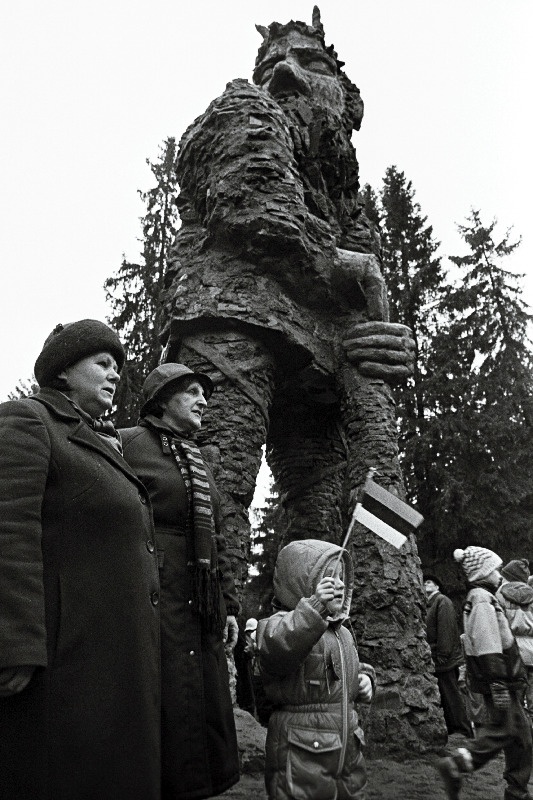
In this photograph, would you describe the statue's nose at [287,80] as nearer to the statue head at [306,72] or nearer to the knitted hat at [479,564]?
the statue head at [306,72]

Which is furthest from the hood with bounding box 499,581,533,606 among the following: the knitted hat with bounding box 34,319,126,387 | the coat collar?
the knitted hat with bounding box 34,319,126,387

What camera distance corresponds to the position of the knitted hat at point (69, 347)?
2.86 m

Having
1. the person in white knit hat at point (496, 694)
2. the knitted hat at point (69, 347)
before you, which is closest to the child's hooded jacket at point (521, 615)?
the person in white knit hat at point (496, 694)

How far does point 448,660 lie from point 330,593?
5855 mm

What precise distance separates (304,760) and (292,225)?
18.8ft

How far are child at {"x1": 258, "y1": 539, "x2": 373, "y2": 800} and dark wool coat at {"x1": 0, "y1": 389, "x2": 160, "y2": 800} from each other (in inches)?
25.8

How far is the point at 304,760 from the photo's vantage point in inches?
114

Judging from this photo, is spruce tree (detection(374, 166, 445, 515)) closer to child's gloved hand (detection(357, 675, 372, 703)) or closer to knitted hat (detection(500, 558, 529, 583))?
knitted hat (detection(500, 558, 529, 583))

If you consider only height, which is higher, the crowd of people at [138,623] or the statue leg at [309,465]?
the statue leg at [309,465]

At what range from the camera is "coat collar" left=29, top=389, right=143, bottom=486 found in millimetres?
2619

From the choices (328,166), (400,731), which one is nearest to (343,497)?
(400,731)

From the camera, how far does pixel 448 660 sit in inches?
317

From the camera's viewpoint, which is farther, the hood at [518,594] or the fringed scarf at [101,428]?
the hood at [518,594]

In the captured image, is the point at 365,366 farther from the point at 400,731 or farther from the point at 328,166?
the point at 400,731
